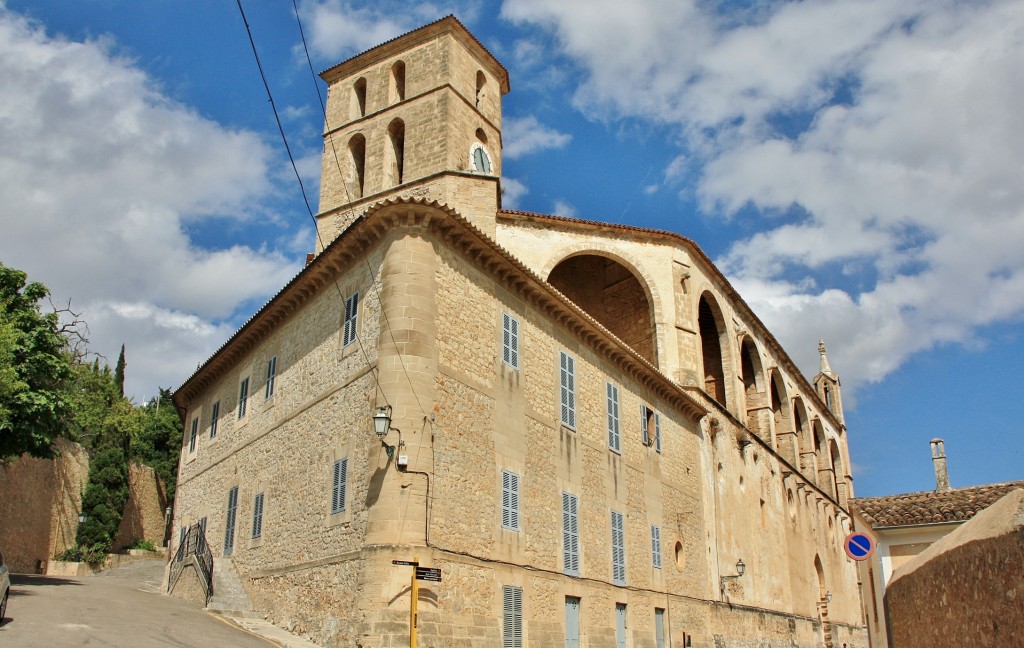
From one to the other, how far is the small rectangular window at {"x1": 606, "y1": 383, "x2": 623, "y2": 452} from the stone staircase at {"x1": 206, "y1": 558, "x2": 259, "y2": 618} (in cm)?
907

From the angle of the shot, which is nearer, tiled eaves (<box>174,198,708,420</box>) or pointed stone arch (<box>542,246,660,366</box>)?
tiled eaves (<box>174,198,708,420</box>)

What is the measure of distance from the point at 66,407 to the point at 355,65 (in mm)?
18645

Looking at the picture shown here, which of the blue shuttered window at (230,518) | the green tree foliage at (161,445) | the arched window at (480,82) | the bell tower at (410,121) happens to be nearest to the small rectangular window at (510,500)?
the blue shuttered window at (230,518)

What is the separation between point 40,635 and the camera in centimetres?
1252

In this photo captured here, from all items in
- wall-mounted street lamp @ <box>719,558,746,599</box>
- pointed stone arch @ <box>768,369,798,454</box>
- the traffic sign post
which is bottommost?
the traffic sign post

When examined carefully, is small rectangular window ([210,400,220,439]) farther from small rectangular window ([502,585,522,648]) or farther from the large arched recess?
the large arched recess

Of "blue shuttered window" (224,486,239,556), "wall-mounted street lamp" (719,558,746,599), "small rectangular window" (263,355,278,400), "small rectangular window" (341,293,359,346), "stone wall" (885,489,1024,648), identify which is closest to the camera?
"stone wall" (885,489,1024,648)

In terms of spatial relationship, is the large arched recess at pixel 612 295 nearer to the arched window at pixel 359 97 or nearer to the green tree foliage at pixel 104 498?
the arched window at pixel 359 97

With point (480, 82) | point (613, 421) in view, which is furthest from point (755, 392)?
point (480, 82)

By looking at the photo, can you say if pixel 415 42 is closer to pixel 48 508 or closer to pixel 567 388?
pixel 567 388

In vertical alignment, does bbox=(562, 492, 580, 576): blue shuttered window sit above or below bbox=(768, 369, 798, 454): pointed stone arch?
below

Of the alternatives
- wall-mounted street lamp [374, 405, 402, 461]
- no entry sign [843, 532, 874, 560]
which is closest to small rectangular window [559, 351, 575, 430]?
wall-mounted street lamp [374, 405, 402, 461]

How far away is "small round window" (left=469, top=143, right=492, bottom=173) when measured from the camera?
29.8 metres

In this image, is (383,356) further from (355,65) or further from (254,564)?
(355,65)
